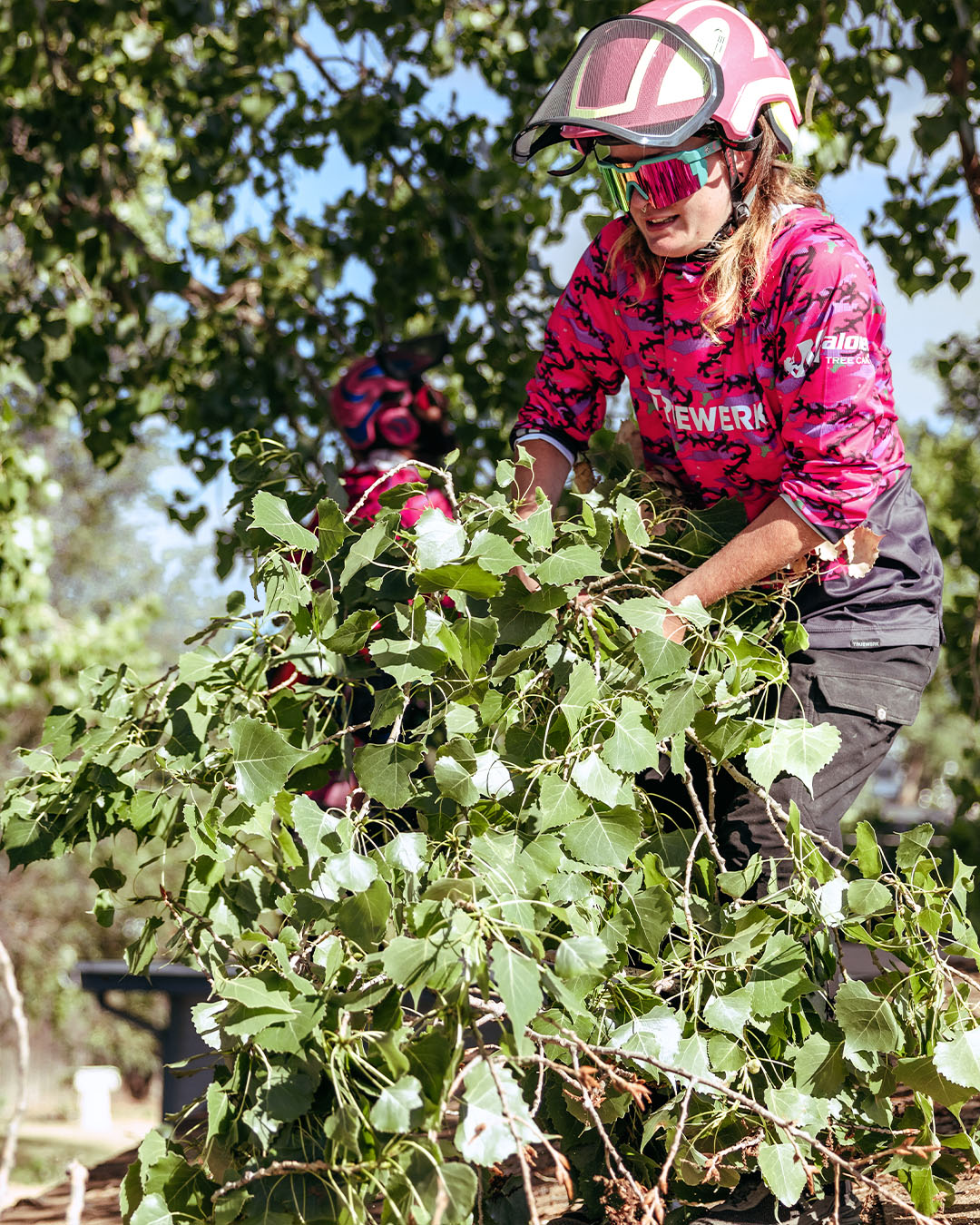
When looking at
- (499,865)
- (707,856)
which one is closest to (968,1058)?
(707,856)

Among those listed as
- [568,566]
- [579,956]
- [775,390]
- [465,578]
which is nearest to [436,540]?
[465,578]

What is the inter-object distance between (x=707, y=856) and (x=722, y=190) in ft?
3.13

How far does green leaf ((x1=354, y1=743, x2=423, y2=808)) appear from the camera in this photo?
1.32 metres

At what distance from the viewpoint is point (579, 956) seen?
3.67 feet

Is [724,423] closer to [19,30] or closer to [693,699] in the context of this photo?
[693,699]

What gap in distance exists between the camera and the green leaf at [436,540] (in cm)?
131

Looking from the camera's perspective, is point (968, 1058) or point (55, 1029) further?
point (55, 1029)

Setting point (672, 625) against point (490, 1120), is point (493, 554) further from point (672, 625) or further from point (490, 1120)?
point (490, 1120)

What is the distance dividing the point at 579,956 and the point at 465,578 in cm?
42

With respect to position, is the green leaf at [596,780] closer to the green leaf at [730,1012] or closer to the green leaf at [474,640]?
the green leaf at [474,640]

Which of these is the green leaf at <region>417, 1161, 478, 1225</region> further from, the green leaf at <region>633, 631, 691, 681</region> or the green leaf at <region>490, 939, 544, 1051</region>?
the green leaf at <region>633, 631, 691, 681</region>

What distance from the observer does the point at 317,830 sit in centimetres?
129

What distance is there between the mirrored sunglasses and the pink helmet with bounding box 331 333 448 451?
7.38 feet

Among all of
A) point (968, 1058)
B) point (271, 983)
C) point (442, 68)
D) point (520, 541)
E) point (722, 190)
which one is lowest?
point (968, 1058)
